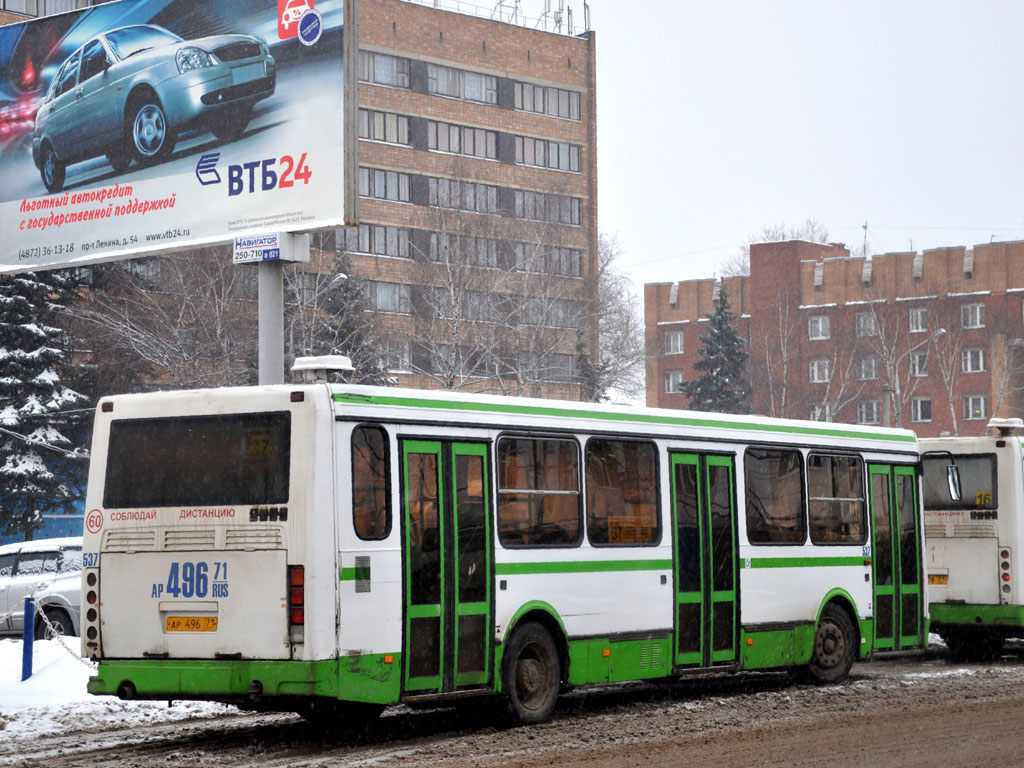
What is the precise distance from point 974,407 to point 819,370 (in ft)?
28.9

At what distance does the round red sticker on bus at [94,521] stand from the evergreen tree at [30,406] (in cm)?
2985

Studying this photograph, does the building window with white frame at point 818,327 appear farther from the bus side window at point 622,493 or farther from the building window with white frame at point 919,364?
the bus side window at point 622,493

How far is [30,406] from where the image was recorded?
42.0 metres

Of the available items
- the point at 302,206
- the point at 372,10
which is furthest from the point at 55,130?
the point at 372,10

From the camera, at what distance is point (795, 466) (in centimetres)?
1667

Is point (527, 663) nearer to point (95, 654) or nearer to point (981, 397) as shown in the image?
point (95, 654)

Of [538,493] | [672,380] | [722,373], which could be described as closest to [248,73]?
[538,493]

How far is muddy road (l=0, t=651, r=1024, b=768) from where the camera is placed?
36.3 ft

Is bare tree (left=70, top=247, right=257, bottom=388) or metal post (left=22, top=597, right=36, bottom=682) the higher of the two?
bare tree (left=70, top=247, right=257, bottom=388)

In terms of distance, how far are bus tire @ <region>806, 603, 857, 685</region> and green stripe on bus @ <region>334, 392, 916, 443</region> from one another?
1863mm

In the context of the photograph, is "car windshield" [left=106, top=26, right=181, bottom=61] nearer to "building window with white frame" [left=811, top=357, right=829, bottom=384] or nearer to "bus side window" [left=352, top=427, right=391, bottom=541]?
"bus side window" [left=352, top=427, right=391, bottom=541]

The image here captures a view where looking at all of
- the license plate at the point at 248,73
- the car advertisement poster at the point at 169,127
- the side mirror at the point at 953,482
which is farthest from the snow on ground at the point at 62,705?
the side mirror at the point at 953,482

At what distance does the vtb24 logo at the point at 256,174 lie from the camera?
18266 millimetres

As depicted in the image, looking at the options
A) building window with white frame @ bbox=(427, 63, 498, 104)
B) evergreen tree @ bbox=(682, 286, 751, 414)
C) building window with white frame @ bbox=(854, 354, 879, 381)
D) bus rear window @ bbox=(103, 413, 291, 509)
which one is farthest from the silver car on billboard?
building window with white frame @ bbox=(854, 354, 879, 381)
